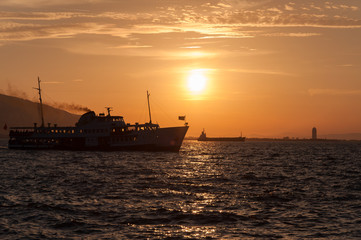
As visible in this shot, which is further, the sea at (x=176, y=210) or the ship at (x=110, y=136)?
the ship at (x=110, y=136)

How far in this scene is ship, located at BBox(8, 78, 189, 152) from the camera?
335ft

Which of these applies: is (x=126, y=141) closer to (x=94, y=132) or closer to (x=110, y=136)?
(x=110, y=136)

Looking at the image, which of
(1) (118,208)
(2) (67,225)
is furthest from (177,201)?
(2) (67,225)

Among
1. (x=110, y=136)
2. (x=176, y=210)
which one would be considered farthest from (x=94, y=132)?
(x=176, y=210)

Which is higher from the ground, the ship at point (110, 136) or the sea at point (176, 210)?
the ship at point (110, 136)

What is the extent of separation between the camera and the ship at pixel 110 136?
10200 centimetres

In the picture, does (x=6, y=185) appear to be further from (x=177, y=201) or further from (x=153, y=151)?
(x=153, y=151)

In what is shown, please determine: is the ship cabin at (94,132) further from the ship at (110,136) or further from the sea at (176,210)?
the sea at (176,210)

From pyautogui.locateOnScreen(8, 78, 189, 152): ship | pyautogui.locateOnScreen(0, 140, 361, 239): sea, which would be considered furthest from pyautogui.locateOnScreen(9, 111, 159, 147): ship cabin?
pyautogui.locateOnScreen(0, 140, 361, 239): sea

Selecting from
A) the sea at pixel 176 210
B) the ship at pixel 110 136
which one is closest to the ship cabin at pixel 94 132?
the ship at pixel 110 136

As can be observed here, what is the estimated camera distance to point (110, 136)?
106 meters

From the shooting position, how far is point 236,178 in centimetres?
4538

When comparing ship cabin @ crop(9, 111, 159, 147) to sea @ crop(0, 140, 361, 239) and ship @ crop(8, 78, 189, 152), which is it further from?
sea @ crop(0, 140, 361, 239)

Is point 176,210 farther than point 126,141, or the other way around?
point 126,141
